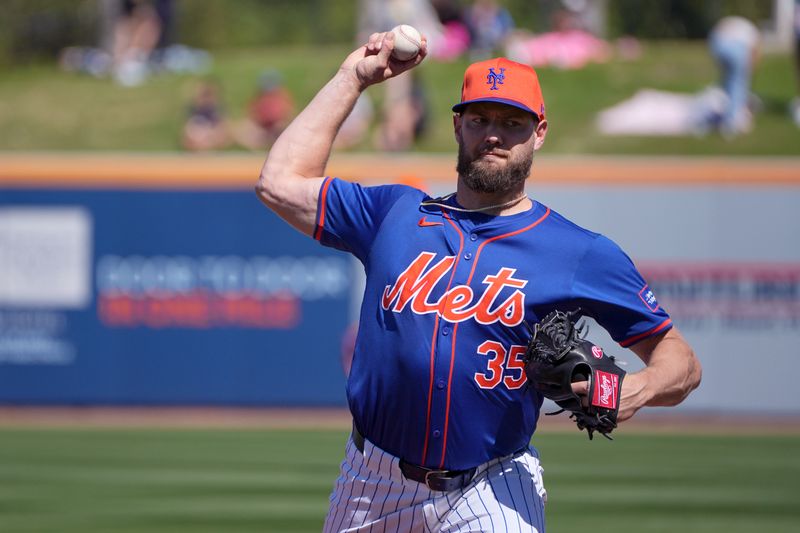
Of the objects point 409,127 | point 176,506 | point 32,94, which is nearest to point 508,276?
point 176,506

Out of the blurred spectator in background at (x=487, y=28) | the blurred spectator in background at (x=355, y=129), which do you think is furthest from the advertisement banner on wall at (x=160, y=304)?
the blurred spectator in background at (x=487, y=28)

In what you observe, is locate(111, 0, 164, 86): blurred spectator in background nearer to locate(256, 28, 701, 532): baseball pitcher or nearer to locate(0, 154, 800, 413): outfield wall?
locate(0, 154, 800, 413): outfield wall

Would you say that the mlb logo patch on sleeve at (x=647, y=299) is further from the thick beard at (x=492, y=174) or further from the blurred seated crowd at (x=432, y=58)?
the blurred seated crowd at (x=432, y=58)

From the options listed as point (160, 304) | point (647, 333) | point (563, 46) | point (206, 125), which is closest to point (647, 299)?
point (647, 333)

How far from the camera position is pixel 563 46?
744 inches

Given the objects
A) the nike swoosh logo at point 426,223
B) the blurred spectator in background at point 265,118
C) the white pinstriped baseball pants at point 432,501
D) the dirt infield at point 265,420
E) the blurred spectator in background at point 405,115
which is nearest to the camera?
the white pinstriped baseball pants at point 432,501

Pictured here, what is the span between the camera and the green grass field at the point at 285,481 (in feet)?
23.6

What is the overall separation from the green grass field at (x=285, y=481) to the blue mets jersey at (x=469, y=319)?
3594mm

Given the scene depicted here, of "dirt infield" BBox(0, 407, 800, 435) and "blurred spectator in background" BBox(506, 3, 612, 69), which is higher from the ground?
"blurred spectator in background" BBox(506, 3, 612, 69)

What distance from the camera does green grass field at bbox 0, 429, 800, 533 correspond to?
23.6 feet

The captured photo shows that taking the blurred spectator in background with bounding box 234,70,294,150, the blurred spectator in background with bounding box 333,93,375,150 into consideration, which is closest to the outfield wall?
the blurred spectator in background with bounding box 333,93,375,150

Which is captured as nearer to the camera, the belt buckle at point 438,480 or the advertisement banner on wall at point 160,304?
the belt buckle at point 438,480

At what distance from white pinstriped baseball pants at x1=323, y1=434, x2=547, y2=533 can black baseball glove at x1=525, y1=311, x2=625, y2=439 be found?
0.31 m

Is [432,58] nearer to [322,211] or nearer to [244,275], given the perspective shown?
[244,275]
